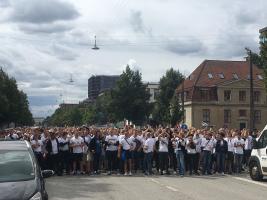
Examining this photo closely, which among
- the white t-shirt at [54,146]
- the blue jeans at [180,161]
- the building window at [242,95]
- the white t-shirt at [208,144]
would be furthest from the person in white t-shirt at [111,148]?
the building window at [242,95]

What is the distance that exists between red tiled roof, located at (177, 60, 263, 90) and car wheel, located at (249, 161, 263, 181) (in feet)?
273

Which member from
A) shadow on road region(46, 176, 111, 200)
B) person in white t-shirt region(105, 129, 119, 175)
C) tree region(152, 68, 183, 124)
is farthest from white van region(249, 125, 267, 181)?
tree region(152, 68, 183, 124)

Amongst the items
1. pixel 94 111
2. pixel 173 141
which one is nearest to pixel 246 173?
pixel 173 141

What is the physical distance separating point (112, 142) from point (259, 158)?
20.5ft

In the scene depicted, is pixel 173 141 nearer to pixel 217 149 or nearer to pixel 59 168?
pixel 217 149

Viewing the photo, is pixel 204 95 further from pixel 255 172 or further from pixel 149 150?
pixel 255 172

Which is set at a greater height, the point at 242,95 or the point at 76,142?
the point at 242,95

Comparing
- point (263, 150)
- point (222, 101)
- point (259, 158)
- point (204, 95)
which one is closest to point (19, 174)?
point (263, 150)

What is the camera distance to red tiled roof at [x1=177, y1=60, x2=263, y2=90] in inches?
4072

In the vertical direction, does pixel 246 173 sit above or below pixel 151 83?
below

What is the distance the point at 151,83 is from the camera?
164m

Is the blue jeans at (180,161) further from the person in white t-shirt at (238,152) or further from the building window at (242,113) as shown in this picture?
the building window at (242,113)

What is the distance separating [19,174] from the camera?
938 cm

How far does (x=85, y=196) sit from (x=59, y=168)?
23.9 feet
